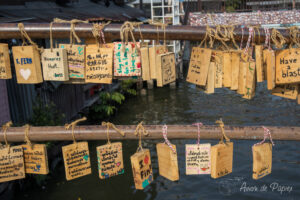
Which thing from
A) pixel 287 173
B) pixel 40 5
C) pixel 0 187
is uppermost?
pixel 40 5

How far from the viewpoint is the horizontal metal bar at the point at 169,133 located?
2748mm

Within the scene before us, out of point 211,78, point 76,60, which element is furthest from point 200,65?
point 76,60

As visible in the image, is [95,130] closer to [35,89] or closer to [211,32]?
[211,32]

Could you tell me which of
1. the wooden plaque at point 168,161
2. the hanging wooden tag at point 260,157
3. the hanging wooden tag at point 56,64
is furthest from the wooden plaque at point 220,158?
the hanging wooden tag at point 56,64

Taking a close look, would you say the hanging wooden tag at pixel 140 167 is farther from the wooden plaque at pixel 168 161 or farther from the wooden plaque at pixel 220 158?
the wooden plaque at pixel 220 158

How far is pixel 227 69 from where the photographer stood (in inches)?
114

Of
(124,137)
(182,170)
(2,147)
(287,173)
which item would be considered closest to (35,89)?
(182,170)

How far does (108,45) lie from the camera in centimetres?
275

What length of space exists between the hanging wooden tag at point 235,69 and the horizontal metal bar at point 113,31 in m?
0.19

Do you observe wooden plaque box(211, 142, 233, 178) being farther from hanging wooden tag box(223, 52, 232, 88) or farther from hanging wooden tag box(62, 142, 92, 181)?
hanging wooden tag box(62, 142, 92, 181)

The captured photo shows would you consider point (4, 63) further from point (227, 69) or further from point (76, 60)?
point (227, 69)

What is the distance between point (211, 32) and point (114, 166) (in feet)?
Result: 4.91

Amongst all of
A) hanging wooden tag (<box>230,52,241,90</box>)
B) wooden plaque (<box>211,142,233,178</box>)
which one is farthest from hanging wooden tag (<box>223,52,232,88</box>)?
wooden plaque (<box>211,142,233,178</box>)

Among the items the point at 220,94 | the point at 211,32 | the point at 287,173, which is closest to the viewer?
the point at 211,32
